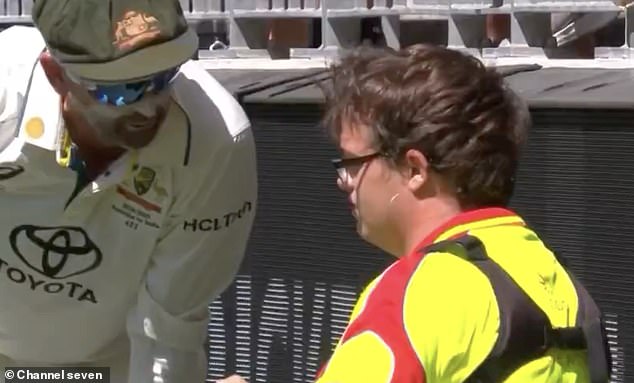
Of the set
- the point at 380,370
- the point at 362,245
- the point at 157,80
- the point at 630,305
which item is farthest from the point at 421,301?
the point at 362,245

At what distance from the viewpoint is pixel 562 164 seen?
3.69m

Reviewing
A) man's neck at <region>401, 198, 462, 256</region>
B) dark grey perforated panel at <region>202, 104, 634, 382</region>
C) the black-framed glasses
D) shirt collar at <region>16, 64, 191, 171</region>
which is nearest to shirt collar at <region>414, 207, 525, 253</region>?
man's neck at <region>401, 198, 462, 256</region>

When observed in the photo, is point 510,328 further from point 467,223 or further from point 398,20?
point 398,20

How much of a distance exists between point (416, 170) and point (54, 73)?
94cm

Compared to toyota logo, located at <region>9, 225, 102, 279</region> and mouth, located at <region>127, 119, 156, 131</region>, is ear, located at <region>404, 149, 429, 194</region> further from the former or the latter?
toyota logo, located at <region>9, 225, 102, 279</region>

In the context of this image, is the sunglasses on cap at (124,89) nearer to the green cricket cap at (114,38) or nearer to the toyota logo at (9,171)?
the green cricket cap at (114,38)

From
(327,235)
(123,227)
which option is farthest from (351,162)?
(327,235)

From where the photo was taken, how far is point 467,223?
1724 millimetres

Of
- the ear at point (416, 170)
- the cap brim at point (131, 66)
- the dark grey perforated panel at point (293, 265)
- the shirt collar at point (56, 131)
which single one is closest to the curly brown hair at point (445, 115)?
the ear at point (416, 170)

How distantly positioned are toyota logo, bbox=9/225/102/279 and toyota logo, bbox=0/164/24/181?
0.42 ft

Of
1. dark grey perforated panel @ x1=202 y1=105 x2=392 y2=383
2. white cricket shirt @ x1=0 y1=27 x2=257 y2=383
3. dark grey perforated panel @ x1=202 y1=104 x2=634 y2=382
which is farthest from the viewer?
dark grey perforated panel @ x1=202 y1=105 x2=392 y2=383

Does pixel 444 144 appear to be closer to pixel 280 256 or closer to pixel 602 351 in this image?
pixel 602 351

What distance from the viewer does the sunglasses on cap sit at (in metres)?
2.31

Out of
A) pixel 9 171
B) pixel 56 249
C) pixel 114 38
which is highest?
pixel 114 38
